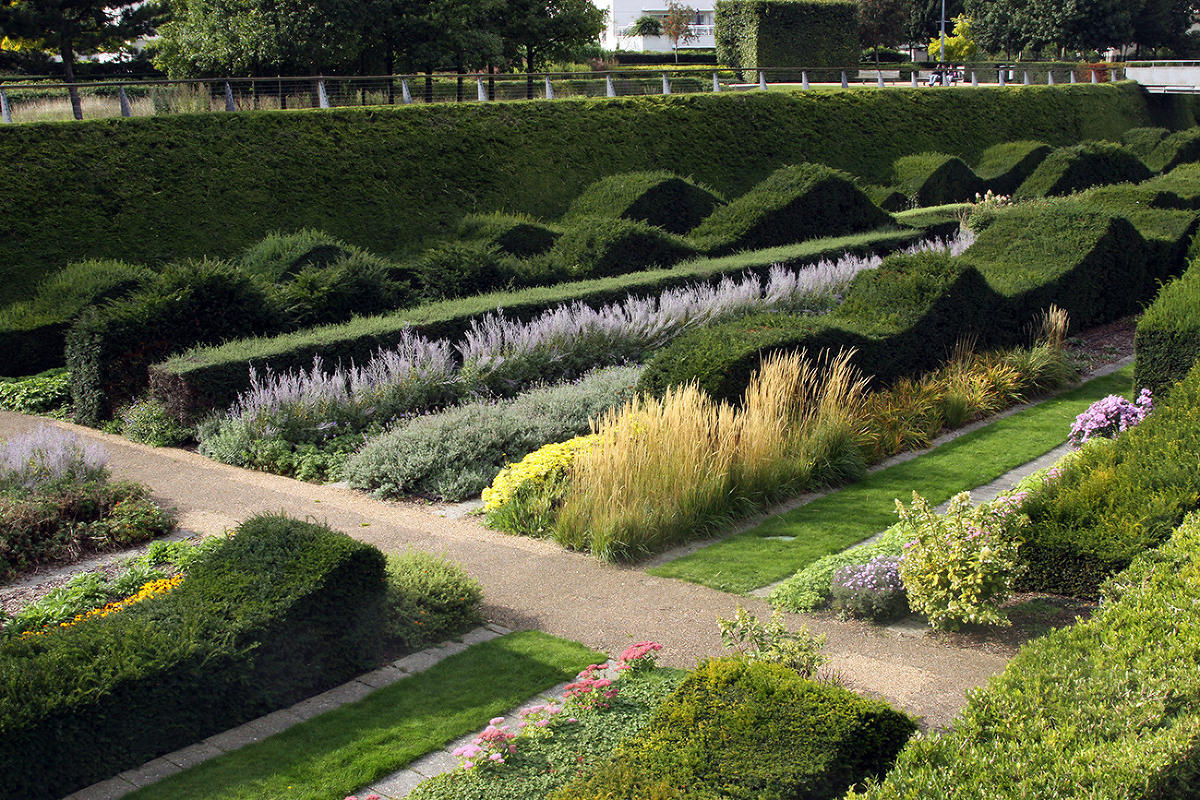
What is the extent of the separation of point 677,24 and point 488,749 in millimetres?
70566

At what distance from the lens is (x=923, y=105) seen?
34.8 metres

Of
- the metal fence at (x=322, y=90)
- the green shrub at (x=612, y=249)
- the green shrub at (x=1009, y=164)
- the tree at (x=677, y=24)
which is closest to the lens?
the green shrub at (x=612, y=249)

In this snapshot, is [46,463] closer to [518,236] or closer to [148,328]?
[148,328]

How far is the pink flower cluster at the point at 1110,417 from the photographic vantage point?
8.67m

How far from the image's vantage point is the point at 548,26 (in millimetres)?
33594

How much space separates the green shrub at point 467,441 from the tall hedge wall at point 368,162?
1049 centimetres

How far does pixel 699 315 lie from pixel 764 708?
9.31 metres

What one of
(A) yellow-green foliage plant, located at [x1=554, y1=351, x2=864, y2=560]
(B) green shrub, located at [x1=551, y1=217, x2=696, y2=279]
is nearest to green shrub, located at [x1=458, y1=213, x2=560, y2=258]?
(B) green shrub, located at [x1=551, y1=217, x2=696, y2=279]

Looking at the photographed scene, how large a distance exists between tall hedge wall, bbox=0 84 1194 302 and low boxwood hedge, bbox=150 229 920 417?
305 inches

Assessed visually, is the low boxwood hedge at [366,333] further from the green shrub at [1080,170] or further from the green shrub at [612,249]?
the green shrub at [1080,170]

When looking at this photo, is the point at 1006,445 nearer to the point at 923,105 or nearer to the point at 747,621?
the point at 747,621

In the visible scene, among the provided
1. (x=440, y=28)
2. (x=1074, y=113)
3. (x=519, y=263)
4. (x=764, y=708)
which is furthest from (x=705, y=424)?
Answer: (x=1074, y=113)

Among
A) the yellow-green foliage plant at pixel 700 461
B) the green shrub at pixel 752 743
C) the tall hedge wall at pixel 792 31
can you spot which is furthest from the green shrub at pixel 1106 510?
the tall hedge wall at pixel 792 31

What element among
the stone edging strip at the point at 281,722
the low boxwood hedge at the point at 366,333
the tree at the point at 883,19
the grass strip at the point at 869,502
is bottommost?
the grass strip at the point at 869,502
